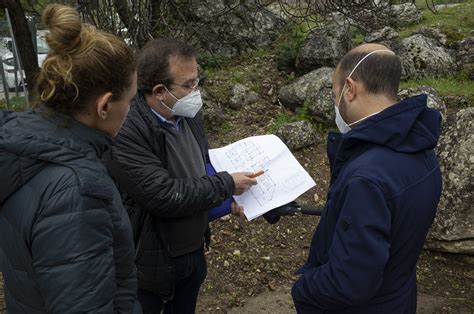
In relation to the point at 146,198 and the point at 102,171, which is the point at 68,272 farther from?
the point at 146,198

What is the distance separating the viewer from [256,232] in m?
4.25

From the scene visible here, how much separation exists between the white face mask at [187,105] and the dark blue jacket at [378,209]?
2.34 ft

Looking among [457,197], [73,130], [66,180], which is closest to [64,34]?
[73,130]

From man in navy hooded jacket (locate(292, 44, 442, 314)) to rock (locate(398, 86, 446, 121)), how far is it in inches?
134

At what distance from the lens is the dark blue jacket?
1.47 m

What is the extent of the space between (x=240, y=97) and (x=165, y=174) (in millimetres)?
4786

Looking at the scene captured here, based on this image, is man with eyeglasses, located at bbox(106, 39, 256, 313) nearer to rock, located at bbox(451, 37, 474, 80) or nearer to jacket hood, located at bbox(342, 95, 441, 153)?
jacket hood, located at bbox(342, 95, 441, 153)

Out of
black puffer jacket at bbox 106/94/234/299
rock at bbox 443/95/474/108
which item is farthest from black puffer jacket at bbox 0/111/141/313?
rock at bbox 443/95/474/108

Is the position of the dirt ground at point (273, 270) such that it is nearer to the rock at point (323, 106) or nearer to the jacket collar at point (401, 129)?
the rock at point (323, 106)

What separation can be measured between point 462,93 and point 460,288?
2.70 metres

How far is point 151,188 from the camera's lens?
1.89 metres

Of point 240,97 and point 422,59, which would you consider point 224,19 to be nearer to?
point 240,97

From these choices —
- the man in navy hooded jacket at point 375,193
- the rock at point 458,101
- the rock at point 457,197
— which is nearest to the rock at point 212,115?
the rock at point 458,101

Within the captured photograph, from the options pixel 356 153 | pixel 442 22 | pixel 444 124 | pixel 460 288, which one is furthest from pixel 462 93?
pixel 356 153
